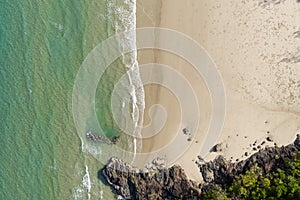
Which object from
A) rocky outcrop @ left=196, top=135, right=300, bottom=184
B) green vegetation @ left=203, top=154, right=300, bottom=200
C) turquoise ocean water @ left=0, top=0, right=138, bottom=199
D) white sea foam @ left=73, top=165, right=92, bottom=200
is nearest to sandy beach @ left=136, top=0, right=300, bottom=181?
rocky outcrop @ left=196, top=135, right=300, bottom=184

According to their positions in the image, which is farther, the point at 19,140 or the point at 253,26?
the point at 19,140

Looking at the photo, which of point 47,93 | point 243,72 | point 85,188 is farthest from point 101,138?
point 243,72

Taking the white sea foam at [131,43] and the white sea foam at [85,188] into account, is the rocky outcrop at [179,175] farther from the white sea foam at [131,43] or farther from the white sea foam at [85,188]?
the white sea foam at [131,43]

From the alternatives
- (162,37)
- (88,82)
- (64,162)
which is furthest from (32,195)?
(162,37)

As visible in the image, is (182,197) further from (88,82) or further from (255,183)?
(88,82)

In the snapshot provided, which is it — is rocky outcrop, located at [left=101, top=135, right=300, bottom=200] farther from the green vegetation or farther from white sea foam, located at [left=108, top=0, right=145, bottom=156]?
white sea foam, located at [left=108, top=0, right=145, bottom=156]

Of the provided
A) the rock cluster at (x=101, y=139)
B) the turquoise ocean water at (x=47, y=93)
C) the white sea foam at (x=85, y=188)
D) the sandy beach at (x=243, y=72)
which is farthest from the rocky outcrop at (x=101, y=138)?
the sandy beach at (x=243, y=72)

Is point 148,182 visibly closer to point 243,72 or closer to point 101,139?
point 101,139
